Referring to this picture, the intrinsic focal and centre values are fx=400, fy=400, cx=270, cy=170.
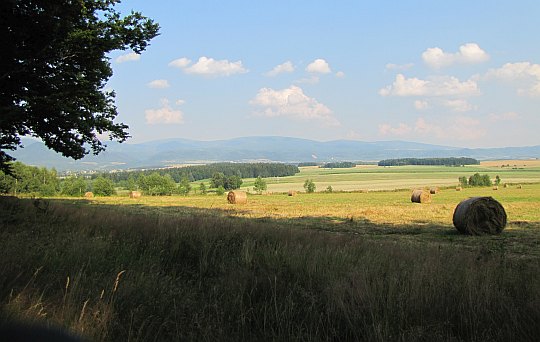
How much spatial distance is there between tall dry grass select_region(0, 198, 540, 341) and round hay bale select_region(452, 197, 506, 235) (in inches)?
437

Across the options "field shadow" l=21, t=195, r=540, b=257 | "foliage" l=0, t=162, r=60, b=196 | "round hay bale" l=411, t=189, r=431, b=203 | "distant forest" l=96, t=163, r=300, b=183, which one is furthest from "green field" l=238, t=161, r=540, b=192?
"field shadow" l=21, t=195, r=540, b=257

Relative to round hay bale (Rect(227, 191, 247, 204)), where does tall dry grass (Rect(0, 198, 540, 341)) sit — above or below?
above

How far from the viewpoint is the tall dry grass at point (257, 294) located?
361 centimetres

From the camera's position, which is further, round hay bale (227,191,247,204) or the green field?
the green field

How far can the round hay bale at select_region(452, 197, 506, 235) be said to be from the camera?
55.0 ft

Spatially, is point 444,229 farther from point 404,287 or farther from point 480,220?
point 404,287

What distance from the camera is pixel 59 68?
13844 millimetres

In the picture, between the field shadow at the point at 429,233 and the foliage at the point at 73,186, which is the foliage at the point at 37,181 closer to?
the foliage at the point at 73,186

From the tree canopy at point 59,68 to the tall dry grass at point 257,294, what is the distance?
799 cm

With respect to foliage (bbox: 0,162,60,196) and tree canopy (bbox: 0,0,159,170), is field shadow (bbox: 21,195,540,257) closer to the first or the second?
tree canopy (bbox: 0,0,159,170)

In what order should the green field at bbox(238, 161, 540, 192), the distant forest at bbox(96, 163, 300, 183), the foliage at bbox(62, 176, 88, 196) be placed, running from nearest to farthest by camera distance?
the foliage at bbox(62, 176, 88, 196) < the green field at bbox(238, 161, 540, 192) < the distant forest at bbox(96, 163, 300, 183)

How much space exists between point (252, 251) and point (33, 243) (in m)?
3.24

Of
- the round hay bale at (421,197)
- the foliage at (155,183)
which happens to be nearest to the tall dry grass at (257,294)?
the round hay bale at (421,197)

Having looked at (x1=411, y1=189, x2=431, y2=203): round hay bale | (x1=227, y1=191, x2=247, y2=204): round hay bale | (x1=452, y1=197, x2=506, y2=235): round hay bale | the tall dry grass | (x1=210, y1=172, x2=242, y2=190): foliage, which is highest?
the tall dry grass
